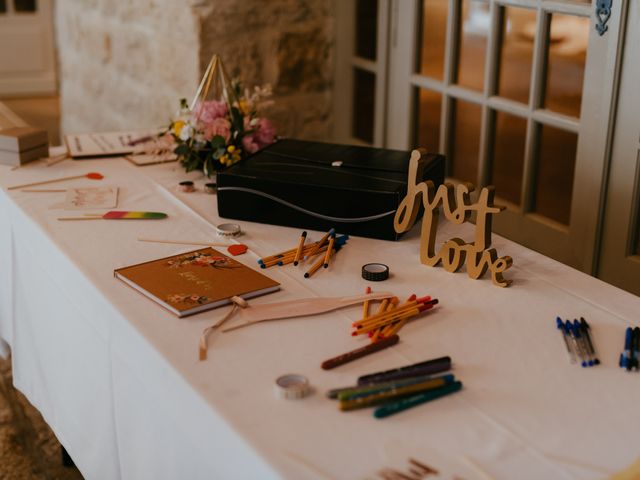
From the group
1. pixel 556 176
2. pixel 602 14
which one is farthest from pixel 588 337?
pixel 556 176

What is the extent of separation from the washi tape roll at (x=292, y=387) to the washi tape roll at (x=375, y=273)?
393mm

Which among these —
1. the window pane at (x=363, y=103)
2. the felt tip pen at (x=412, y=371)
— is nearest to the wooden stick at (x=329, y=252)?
the felt tip pen at (x=412, y=371)

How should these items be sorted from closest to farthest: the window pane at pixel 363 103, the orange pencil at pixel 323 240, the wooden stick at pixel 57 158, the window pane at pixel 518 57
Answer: the orange pencil at pixel 323 240
the wooden stick at pixel 57 158
the window pane at pixel 363 103
the window pane at pixel 518 57

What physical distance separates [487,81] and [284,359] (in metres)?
1.49

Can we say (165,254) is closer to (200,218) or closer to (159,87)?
(200,218)

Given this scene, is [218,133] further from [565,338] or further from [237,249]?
[565,338]

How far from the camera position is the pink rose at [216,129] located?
2135mm

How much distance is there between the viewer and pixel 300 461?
1048mm

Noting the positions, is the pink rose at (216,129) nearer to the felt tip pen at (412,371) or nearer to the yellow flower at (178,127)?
the yellow flower at (178,127)

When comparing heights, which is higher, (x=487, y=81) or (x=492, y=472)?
(x=487, y=81)

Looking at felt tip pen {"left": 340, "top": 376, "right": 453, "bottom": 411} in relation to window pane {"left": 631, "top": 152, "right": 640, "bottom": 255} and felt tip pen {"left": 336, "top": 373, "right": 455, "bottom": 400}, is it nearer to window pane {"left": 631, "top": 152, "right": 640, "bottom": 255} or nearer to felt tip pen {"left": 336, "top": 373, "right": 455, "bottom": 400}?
felt tip pen {"left": 336, "top": 373, "right": 455, "bottom": 400}

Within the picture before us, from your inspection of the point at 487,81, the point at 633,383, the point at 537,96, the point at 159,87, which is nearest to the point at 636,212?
the point at 537,96

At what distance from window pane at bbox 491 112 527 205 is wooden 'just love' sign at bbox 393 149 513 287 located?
1.45 meters

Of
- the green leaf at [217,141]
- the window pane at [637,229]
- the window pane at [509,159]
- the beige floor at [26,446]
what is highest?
the green leaf at [217,141]
